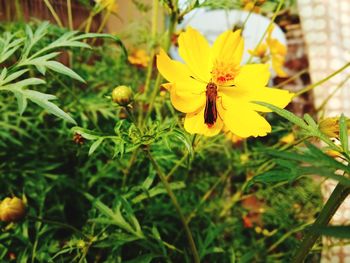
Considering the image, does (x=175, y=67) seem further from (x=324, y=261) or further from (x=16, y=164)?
(x=324, y=261)

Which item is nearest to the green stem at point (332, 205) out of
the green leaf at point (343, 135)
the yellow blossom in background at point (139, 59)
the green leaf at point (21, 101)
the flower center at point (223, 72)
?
the green leaf at point (343, 135)

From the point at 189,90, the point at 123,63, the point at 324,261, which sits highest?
the point at 189,90

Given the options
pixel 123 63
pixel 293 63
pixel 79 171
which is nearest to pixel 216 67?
pixel 79 171

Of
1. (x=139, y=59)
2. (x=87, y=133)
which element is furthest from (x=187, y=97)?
(x=139, y=59)

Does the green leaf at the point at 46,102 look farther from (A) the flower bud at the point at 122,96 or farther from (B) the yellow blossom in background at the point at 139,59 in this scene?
(B) the yellow blossom in background at the point at 139,59

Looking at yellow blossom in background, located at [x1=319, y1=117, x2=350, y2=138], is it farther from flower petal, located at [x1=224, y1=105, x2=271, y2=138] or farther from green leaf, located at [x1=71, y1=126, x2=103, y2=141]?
green leaf, located at [x1=71, y1=126, x2=103, y2=141]

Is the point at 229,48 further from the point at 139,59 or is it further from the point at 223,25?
the point at 223,25
